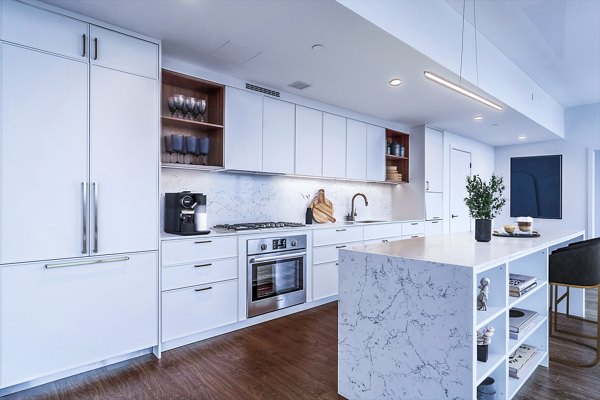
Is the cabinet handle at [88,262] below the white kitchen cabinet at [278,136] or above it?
below

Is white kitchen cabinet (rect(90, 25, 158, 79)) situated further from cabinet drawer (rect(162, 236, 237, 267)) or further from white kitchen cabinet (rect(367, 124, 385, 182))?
white kitchen cabinet (rect(367, 124, 385, 182))

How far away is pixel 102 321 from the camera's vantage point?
2.38 metres

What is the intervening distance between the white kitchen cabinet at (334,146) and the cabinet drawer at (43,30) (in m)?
2.75

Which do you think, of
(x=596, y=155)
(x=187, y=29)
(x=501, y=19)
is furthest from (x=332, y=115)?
(x=596, y=155)

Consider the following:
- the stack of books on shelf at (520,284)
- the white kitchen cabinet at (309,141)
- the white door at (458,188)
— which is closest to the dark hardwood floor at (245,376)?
the stack of books on shelf at (520,284)

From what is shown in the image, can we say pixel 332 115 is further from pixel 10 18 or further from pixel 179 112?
pixel 10 18

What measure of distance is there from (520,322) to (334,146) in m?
2.88

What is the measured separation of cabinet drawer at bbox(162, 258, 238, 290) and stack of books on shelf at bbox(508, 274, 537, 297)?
2.17 meters

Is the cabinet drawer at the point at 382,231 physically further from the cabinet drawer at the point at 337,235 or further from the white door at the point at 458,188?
the white door at the point at 458,188

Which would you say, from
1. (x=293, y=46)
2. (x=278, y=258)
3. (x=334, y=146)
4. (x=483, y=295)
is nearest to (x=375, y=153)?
(x=334, y=146)

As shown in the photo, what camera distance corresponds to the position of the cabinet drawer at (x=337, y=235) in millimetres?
3883

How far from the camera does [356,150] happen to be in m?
4.80

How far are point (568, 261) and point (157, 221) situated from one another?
311 centimetres

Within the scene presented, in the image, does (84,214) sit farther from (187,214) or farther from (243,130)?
(243,130)
